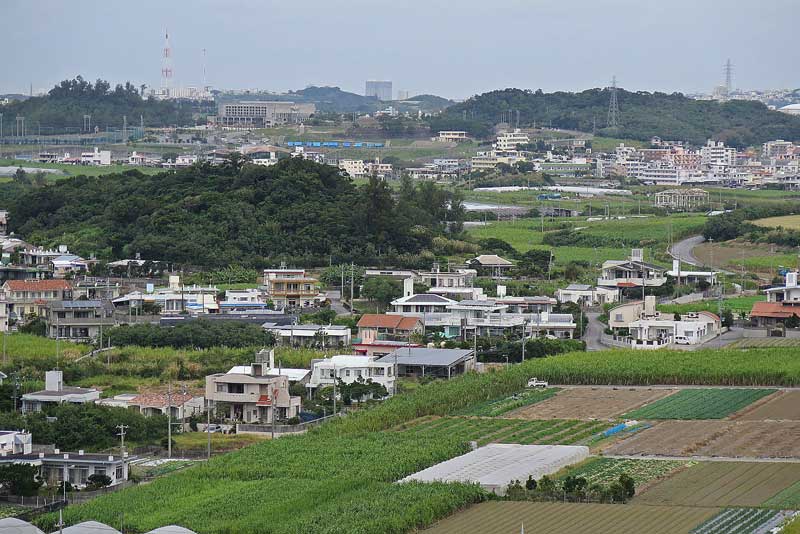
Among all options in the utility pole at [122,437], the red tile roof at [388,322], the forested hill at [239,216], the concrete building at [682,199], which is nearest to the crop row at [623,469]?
the utility pole at [122,437]

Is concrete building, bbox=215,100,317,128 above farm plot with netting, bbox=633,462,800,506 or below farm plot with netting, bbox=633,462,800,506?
above

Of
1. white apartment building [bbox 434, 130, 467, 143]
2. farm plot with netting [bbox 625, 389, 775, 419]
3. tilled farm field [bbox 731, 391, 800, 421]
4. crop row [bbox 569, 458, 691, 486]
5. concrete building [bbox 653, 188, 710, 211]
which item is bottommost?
Answer: concrete building [bbox 653, 188, 710, 211]

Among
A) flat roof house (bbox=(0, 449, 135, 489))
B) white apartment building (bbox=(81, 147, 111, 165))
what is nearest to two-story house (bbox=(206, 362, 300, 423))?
flat roof house (bbox=(0, 449, 135, 489))

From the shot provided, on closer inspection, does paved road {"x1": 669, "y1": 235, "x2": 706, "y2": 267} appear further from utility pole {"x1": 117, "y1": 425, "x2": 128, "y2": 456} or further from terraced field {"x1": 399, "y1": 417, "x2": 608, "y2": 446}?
utility pole {"x1": 117, "y1": 425, "x2": 128, "y2": 456}

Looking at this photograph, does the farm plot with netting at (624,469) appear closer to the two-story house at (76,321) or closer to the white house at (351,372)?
the white house at (351,372)

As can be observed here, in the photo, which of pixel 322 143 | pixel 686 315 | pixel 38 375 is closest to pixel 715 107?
pixel 322 143

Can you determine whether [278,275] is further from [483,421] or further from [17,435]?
[17,435]
